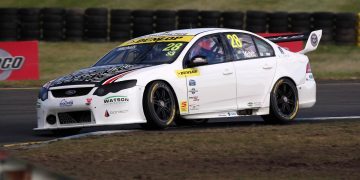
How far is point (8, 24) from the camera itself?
28047 millimetres

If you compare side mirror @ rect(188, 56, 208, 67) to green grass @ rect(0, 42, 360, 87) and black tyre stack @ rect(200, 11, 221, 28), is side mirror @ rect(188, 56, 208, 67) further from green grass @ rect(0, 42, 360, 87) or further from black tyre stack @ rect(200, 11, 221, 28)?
black tyre stack @ rect(200, 11, 221, 28)

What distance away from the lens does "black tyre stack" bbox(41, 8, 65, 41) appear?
27609mm

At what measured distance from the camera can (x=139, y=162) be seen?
8.35 meters

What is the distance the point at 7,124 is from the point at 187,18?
15.2m

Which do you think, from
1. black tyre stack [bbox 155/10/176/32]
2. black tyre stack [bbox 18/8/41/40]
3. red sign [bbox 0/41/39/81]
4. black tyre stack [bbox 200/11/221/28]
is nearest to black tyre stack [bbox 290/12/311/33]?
black tyre stack [bbox 200/11/221/28]

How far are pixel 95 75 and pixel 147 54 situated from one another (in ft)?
3.27

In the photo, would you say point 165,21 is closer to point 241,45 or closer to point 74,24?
point 74,24

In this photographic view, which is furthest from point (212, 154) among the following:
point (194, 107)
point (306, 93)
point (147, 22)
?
point (147, 22)

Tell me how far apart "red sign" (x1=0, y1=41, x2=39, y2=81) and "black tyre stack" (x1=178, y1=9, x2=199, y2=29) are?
5757 mm

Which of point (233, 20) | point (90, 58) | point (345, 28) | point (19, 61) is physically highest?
point (233, 20)

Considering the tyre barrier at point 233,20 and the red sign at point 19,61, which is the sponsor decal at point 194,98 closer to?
the red sign at point 19,61

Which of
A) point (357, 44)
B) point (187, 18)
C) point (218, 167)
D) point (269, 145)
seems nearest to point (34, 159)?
point (218, 167)

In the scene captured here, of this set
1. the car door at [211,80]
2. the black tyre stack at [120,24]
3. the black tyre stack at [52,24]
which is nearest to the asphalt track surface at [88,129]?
the car door at [211,80]

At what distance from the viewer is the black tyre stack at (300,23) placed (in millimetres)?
27062
